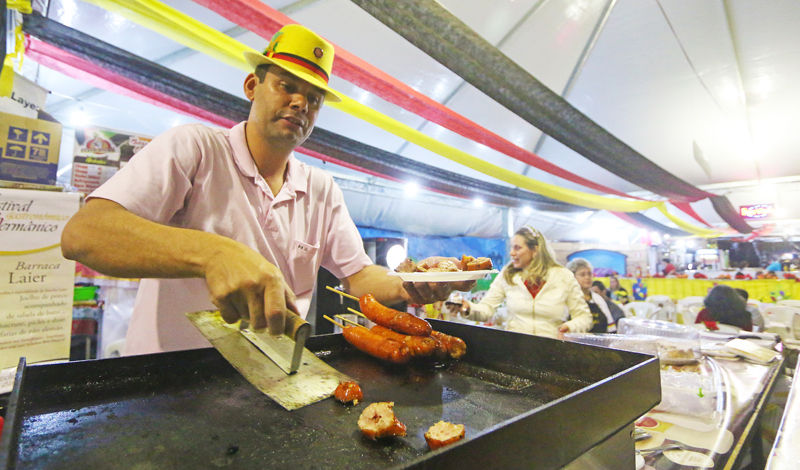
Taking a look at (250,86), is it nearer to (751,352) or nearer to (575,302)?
(575,302)

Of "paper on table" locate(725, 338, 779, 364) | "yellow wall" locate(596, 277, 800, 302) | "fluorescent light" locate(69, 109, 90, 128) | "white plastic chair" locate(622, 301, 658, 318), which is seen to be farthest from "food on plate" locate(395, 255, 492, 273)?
"yellow wall" locate(596, 277, 800, 302)

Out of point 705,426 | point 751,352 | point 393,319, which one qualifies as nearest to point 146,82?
point 393,319

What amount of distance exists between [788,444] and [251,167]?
2661mm

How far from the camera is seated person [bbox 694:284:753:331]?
5.86 metres

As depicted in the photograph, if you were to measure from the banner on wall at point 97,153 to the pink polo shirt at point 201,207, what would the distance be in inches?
91.4

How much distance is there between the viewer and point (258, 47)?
457 cm

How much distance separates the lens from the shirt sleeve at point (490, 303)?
17.1 ft

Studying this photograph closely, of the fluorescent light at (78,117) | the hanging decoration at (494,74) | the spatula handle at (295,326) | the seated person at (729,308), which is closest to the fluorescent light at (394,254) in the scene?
the hanging decoration at (494,74)

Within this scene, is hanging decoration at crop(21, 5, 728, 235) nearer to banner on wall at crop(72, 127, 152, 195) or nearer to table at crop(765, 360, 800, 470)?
banner on wall at crop(72, 127, 152, 195)

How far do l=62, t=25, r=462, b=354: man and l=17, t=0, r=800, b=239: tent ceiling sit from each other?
287 cm

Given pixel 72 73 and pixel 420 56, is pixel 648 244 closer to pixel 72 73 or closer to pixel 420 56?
pixel 420 56

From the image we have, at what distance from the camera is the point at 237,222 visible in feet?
6.07

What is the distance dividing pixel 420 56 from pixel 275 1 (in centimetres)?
209

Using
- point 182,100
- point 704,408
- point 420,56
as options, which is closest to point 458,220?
point 420,56
